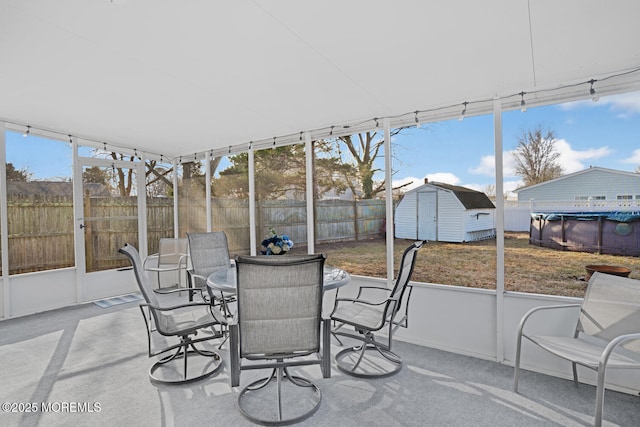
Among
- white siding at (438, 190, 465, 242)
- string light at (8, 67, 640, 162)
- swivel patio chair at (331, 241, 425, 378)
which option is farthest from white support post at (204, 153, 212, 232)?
white siding at (438, 190, 465, 242)

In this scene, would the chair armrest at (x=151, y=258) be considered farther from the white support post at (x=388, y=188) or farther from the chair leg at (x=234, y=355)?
the chair leg at (x=234, y=355)

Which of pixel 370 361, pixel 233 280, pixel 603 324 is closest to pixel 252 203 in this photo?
pixel 233 280

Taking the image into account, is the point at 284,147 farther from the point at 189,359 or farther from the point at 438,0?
the point at 438,0

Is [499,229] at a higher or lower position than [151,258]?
higher

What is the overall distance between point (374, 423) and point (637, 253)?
2.54m

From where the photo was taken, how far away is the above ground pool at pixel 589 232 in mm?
2775

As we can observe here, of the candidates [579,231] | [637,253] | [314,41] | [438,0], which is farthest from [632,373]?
[314,41]

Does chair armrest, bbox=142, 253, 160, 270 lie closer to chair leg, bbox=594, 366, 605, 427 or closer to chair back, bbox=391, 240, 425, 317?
chair back, bbox=391, 240, 425, 317

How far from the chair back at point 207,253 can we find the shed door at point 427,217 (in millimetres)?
2334

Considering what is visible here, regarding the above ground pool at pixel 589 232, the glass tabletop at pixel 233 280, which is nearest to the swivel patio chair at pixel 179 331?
the glass tabletop at pixel 233 280

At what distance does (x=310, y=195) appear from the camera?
4359 millimetres

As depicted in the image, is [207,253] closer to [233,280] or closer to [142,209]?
[233,280]

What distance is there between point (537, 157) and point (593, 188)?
57 centimetres

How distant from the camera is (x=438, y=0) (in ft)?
5.63
